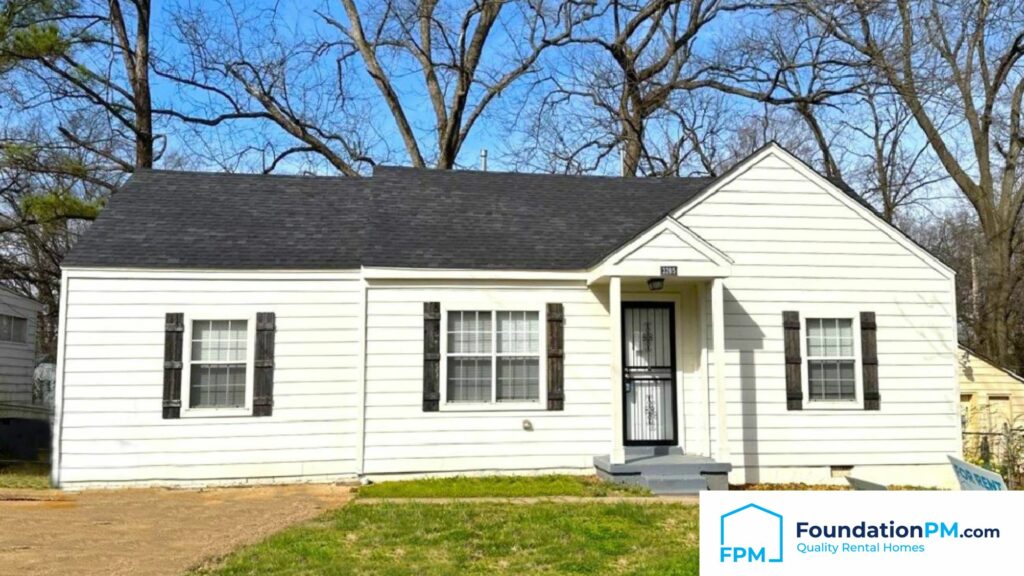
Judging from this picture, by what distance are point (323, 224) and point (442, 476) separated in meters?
4.11

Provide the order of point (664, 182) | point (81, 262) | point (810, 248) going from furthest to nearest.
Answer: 1. point (664, 182)
2. point (810, 248)
3. point (81, 262)

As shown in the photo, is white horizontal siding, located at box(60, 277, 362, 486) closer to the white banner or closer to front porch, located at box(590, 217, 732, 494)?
front porch, located at box(590, 217, 732, 494)

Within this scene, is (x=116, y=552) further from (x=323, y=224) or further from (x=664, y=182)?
(x=664, y=182)

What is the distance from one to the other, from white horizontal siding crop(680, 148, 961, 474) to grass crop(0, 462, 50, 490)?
8.73 metres

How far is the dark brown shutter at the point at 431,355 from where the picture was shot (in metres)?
10.1

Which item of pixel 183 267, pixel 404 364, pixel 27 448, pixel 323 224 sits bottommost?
pixel 27 448

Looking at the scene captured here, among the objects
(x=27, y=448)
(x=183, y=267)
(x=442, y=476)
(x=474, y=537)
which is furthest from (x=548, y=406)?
(x=27, y=448)

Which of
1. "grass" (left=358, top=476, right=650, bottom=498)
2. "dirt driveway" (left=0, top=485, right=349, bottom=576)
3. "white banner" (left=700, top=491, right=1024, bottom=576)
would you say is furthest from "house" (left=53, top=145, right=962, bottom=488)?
"white banner" (left=700, top=491, right=1024, bottom=576)

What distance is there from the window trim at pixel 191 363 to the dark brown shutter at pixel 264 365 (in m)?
0.05

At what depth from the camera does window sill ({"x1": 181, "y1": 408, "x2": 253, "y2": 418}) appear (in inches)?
386

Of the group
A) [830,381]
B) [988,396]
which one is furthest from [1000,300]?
[830,381]

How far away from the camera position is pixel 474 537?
6.72m

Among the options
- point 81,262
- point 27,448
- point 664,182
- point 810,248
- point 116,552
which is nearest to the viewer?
point 116,552

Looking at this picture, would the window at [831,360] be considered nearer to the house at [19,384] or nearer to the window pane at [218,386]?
the window pane at [218,386]
